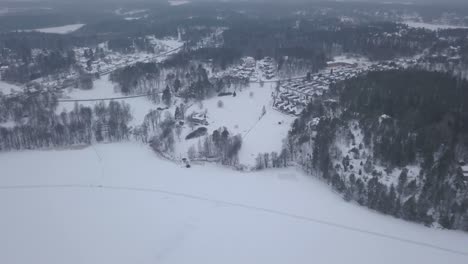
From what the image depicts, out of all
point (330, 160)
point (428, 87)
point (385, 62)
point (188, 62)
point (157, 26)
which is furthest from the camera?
point (157, 26)

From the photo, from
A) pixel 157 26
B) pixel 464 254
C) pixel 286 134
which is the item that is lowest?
pixel 464 254

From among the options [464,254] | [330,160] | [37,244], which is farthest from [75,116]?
[464,254]

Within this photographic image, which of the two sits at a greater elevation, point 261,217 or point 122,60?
point 122,60

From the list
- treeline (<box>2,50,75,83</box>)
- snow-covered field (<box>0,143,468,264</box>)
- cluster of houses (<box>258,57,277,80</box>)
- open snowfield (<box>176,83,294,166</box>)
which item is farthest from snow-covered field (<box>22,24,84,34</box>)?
snow-covered field (<box>0,143,468,264</box>)

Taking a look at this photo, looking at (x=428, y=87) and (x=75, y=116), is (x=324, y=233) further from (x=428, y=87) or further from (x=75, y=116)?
(x=75, y=116)

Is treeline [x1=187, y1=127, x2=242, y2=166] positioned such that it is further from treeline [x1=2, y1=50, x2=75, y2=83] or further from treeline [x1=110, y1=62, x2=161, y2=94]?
treeline [x1=2, y1=50, x2=75, y2=83]

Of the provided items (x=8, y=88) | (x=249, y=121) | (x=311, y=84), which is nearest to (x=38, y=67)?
(x=8, y=88)

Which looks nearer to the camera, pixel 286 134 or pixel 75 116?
pixel 286 134
